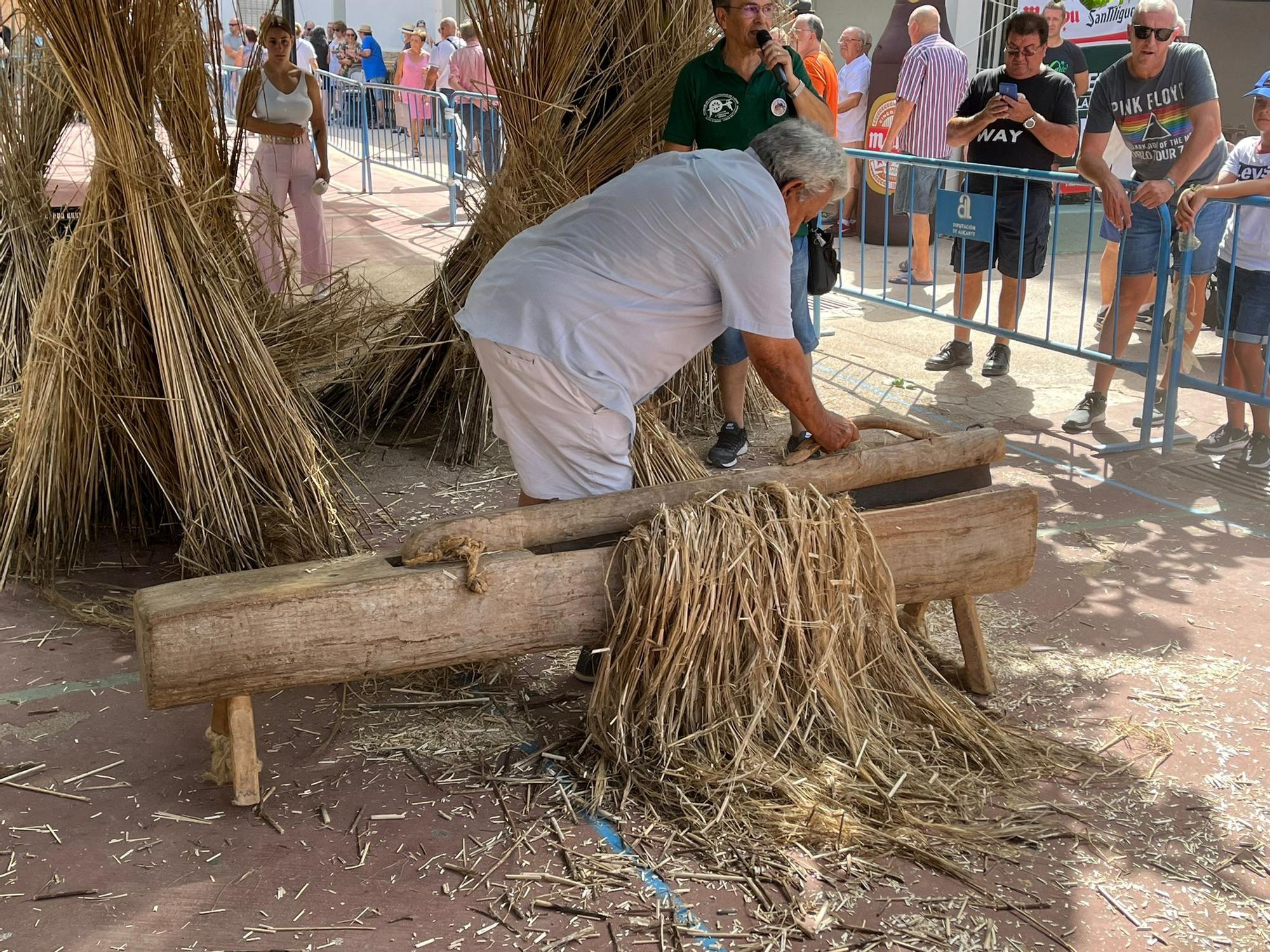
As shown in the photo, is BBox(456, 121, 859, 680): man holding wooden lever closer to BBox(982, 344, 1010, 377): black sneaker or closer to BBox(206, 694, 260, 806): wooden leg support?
BBox(206, 694, 260, 806): wooden leg support

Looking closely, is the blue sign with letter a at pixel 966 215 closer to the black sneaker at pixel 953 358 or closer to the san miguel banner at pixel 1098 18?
the black sneaker at pixel 953 358

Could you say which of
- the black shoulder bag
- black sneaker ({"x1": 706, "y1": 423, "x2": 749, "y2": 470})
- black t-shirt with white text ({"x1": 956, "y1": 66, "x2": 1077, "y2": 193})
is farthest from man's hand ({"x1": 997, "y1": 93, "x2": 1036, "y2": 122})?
black sneaker ({"x1": 706, "y1": 423, "x2": 749, "y2": 470})

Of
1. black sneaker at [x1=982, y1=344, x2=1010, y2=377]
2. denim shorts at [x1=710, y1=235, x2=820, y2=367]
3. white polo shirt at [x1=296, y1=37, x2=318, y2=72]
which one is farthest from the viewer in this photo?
white polo shirt at [x1=296, y1=37, x2=318, y2=72]

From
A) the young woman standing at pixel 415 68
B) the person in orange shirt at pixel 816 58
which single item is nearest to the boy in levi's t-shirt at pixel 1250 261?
the person in orange shirt at pixel 816 58

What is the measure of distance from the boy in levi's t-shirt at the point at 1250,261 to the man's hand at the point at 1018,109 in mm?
981

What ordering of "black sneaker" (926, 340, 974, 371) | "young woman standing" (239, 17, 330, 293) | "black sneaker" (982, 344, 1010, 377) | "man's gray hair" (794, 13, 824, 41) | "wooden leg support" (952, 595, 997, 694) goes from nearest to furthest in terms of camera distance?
1. "wooden leg support" (952, 595, 997, 694)
2. "black sneaker" (982, 344, 1010, 377)
3. "black sneaker" (926, 340, 974, 371)
4. "young woman standing" (239, 17, 330, 293)
5. "man's gray hair" (794, 13, 824, 41)

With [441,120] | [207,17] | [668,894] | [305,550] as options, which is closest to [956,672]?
[668,894]

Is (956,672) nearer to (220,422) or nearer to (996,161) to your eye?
(220,422)

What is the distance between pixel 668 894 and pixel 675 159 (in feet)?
5.50

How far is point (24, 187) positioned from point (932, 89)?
229 inches

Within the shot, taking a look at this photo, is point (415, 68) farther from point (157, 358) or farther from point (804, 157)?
point (804, 157)

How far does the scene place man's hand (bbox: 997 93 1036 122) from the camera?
5699mm

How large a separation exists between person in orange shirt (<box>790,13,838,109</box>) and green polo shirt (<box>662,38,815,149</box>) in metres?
2.86

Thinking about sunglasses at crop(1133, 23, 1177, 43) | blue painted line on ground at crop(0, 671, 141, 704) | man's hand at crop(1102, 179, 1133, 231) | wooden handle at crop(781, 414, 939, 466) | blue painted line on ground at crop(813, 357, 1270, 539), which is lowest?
blue painted line on ground at crop(0, 671, 141, 704)
